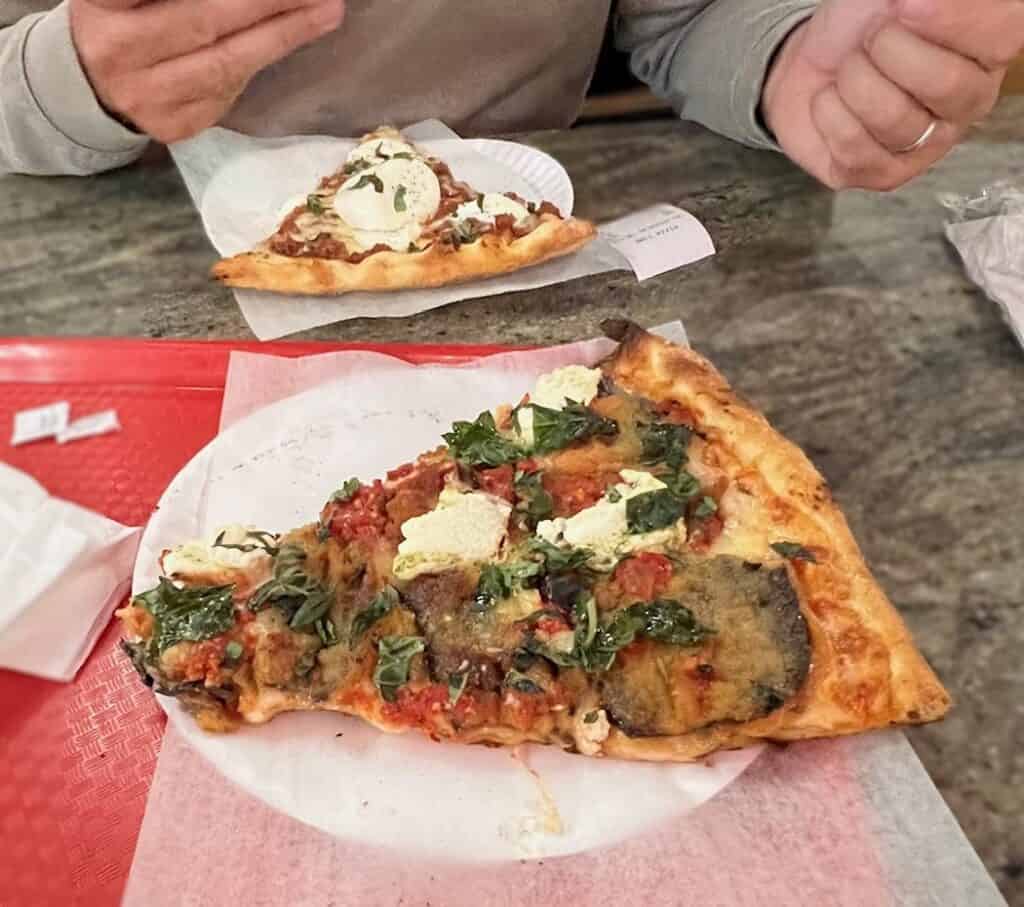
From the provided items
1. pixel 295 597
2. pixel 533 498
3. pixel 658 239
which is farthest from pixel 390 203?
pixel 295 597

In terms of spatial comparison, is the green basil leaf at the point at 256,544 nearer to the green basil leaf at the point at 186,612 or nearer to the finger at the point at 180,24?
the green basil leaf at the point at 186,612

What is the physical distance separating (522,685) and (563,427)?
1.15ft

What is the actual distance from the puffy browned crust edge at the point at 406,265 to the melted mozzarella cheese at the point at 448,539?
526 mm

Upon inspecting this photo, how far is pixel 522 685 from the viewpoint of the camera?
1072mm

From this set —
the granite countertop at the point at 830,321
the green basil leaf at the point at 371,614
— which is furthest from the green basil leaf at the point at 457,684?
the granite countertop at the point at 830,321

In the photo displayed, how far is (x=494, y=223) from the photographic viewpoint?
1.67 m

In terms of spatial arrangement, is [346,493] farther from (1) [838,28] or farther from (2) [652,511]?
(1) [838,28]

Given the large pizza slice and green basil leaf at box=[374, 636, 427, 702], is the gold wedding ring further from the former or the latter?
green basil leaf at box=[374, 636, 427, 702]

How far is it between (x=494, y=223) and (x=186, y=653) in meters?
0.86

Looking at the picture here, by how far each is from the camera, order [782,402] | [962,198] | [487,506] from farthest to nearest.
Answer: [962,198], [782,402], [487,506]

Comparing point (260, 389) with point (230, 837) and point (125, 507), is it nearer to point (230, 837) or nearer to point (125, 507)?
point (125, 507)

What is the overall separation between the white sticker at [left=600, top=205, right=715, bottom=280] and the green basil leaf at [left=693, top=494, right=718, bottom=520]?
1.87 ft

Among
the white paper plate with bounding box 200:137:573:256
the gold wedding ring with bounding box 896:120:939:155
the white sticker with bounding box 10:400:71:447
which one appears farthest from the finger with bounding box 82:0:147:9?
the gold wedding ring with bounding box 896:120:939:155

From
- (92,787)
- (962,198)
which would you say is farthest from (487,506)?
(962,198)
